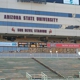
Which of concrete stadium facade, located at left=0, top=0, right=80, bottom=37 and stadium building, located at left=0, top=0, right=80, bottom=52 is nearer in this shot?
concrete stadium facade, located at left=0, top=0, right=80, bottom=37

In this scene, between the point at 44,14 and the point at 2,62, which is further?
the point at 44,14

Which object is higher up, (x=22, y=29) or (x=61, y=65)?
(x=22, y=29)

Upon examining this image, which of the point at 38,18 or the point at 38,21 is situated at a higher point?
the point at 38,18

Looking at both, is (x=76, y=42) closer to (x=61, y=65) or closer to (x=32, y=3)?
(x=32, y=3)

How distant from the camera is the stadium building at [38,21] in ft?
193

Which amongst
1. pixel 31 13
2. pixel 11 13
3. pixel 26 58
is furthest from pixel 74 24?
pixel 26 58

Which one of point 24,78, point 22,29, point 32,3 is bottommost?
point 24,78

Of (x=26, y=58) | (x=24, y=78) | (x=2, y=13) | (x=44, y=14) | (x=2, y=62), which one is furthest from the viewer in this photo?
(x=44, y=14)

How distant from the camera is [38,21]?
6131 centimetres

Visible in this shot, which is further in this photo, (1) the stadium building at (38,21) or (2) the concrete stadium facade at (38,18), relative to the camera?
(1) the stadium building at (38,21)

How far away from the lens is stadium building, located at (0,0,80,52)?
58906mm

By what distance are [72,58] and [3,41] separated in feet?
58.3

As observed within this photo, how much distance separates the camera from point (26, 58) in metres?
46.8

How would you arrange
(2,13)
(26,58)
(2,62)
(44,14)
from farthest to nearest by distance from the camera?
(44,14), (2,13), (26,58), (2,62)
